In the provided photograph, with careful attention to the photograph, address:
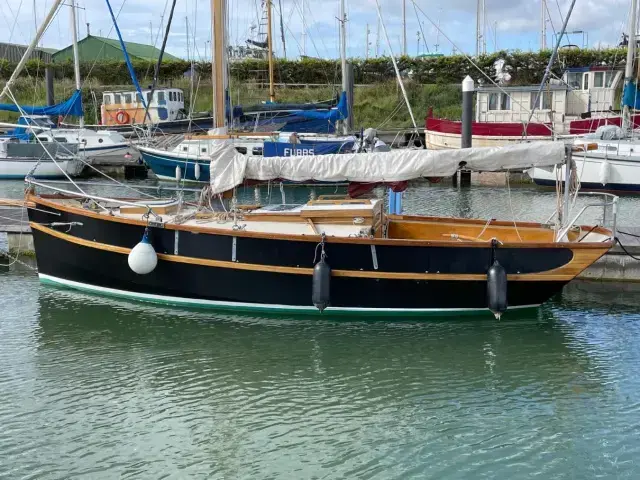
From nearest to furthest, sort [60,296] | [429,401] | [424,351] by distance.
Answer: [429,401]
[424,351]
[60,296]

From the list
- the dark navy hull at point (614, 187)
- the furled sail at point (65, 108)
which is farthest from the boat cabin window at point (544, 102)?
the furled sail at point (65, 108)

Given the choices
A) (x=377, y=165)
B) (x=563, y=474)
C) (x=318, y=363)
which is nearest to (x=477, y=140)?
(x=377, y=165)

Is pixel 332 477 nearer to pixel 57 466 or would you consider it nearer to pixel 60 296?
pixel 57 466

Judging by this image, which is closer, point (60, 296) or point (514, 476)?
point (514, 476)

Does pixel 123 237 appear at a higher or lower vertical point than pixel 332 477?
higher

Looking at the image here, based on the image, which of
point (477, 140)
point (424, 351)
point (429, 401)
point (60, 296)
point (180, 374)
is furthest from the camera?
point (477, 140)

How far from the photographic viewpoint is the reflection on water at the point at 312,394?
730 cm

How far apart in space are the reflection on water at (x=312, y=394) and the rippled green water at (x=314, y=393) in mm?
25

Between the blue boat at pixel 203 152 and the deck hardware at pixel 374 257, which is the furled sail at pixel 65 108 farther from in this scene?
the deck hardware at pixel 374 257

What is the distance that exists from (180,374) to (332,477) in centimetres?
328

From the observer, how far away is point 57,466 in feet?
23.6

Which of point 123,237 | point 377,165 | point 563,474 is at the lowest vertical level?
point 563,474

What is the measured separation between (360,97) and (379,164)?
33.7m

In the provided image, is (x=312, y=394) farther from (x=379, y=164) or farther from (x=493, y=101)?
(x=493, y=101)
